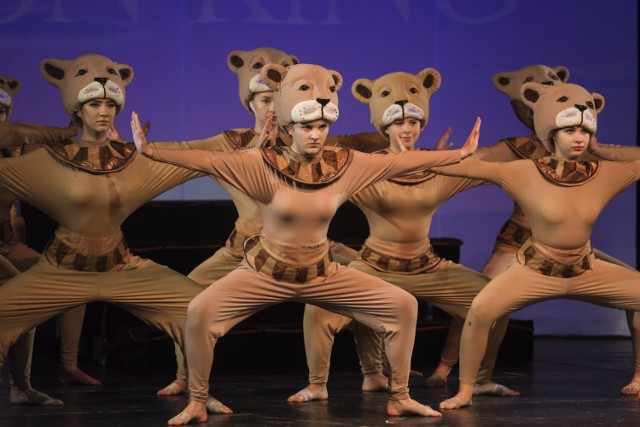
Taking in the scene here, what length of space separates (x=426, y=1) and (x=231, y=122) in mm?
1584

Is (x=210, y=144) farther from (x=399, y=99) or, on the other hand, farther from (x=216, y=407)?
(x=216, y=407)

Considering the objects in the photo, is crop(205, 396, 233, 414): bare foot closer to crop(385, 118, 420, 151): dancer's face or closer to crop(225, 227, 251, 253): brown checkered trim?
crop(225, 227, 251, 253): brown checkered trim

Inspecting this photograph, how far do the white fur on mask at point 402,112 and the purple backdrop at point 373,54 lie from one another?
252 centimetres

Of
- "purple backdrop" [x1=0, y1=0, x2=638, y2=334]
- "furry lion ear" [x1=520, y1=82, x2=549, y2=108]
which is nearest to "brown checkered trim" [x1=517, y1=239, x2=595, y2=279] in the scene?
"furry lion ear" [x1=520, y1=82, x2=549, y2=108]

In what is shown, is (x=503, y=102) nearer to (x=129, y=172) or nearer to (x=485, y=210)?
(x=485, y=210)

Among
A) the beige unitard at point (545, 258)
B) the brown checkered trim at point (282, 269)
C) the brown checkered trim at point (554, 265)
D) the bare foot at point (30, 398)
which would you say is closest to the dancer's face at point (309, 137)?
the brown checkered trim at point (282, 269)

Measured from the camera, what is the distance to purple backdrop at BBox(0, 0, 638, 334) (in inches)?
360

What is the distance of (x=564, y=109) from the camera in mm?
6605

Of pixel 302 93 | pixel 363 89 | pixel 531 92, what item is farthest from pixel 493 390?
pixel 302 93

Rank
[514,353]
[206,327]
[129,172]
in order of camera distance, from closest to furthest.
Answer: [206,327] < [129,172] < [514,353]

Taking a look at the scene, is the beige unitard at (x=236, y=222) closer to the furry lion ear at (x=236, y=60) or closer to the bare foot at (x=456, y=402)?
the furry lion ear at (x=236, y=60)

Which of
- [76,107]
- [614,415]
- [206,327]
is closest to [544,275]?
[614,415]

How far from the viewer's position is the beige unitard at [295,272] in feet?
19.7

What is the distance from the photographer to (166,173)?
654cm
